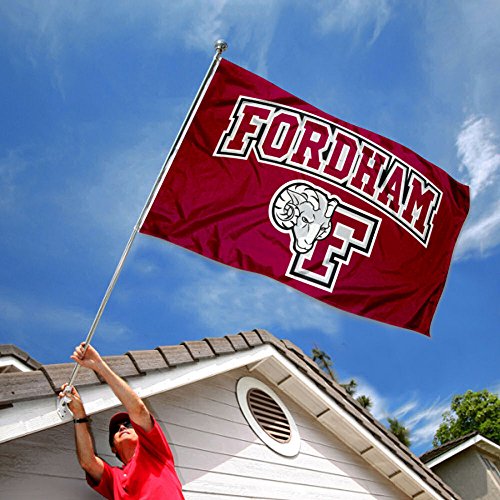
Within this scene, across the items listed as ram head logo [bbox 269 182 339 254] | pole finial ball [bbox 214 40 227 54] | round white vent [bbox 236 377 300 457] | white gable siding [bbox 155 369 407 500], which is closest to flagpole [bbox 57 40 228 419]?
pole finial ball [bbox 214 40 227 54]

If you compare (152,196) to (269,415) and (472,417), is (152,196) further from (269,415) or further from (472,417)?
(472,417)

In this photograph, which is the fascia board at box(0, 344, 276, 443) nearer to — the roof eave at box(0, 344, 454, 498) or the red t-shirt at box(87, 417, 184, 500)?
the roof eave at box(0, 344, 454, 498)

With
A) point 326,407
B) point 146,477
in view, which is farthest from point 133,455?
point 326,407

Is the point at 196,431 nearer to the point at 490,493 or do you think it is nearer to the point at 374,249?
the point at 374,249

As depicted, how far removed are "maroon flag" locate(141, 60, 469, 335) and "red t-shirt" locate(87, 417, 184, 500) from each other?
4.45 ft

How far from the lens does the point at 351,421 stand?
5.92 meters

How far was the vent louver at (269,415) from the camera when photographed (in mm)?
5266

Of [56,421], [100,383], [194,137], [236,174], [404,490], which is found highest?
[194,137]

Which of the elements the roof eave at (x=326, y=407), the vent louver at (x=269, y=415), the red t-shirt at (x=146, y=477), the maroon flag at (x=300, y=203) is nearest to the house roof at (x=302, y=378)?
the roof eave at (x=326, y=407)

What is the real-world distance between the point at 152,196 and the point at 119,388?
1271 millimetres

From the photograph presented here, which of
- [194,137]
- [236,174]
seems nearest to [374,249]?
[236,174]

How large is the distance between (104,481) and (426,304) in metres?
3.14

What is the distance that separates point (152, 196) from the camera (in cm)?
338

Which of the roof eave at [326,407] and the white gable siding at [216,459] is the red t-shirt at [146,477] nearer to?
the white gable siding at [216,459]
